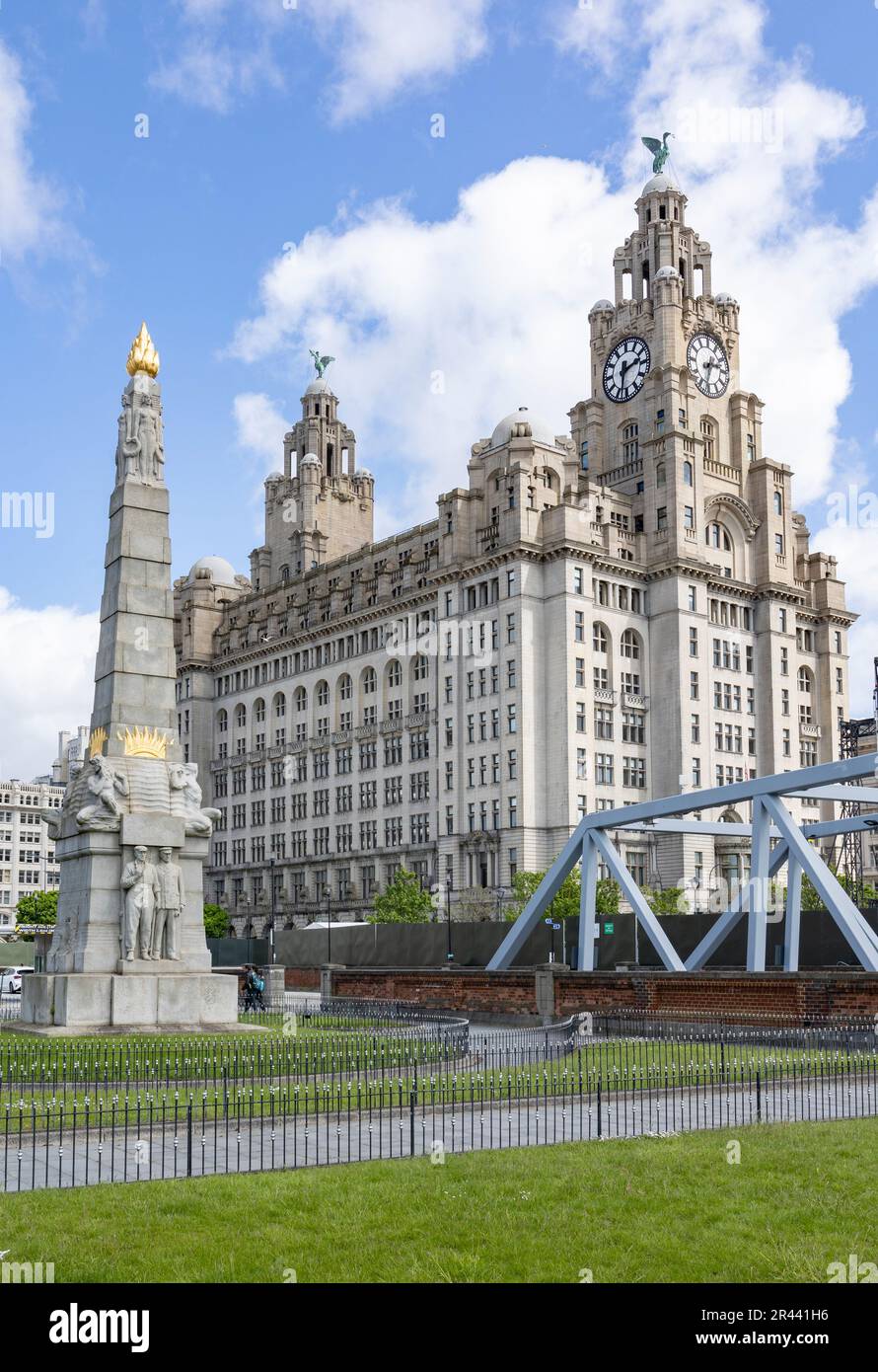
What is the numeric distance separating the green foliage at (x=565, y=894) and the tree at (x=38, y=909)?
6354 centimetres

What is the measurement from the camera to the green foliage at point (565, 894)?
77812mm

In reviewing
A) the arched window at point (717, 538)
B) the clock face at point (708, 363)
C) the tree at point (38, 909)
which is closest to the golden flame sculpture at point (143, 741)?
the arched window at point (717, 538)

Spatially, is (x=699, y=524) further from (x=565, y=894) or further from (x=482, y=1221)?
(x=482, y=1221)

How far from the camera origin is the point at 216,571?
134500 millimetres

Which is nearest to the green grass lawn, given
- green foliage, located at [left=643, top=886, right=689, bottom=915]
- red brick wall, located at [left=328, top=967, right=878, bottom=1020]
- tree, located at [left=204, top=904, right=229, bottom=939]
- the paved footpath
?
the paved footpath

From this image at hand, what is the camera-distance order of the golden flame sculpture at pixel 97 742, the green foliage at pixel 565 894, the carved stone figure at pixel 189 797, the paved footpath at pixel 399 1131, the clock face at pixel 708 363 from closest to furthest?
the paved footpath at pixel 399 1131
the carved stone figure at pixel 189 797
the golden flame sculpture at pixel 97 742
the green foliage at pixel 565 894
the clock face at pixel 708 363

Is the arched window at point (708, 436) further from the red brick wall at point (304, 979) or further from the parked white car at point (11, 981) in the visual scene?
the parked white car at point (11, 981)

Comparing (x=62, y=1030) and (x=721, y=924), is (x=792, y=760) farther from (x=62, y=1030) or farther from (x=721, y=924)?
(x=62, y=1030)

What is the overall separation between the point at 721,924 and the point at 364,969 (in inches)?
562

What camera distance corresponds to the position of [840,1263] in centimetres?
983

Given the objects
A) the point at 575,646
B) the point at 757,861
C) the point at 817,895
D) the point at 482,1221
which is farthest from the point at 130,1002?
the point at 575,646

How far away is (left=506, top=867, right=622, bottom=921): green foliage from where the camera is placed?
77.8 meters

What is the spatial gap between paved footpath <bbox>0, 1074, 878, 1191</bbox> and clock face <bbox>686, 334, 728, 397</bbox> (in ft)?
287
